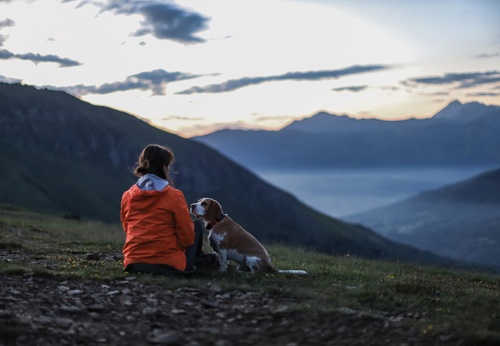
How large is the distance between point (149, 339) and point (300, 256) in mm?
10461

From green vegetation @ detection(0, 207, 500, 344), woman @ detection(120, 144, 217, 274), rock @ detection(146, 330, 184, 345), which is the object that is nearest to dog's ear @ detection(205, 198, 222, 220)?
woman @ detection(120, 144, 217, 274)

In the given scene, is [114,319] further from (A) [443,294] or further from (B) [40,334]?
(A) [443,294]

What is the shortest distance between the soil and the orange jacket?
1104 millimetres

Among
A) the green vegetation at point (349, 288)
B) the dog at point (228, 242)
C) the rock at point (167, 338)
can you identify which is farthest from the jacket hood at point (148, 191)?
the rock at point (167, 338)

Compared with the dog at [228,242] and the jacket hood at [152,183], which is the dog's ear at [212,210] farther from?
the jacket hood at [152,183]

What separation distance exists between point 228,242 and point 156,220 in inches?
64.7

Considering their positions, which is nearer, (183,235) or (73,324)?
(73,324)

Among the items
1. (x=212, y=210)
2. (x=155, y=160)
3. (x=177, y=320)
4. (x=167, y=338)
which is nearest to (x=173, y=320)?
(x=177, y=320)

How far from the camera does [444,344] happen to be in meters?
8.44

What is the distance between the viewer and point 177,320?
9.08m

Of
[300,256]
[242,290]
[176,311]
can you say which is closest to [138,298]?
[176,311]

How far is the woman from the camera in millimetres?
11688

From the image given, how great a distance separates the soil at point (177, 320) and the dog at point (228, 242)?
5.83 feet

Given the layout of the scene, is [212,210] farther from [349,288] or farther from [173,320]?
[173,320]
